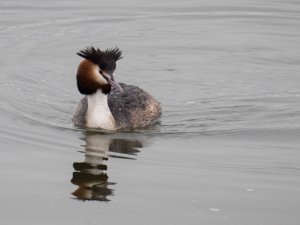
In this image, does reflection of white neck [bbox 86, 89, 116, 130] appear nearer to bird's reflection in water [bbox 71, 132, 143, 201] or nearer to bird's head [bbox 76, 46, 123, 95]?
bird's head [bbox 76, 46, 123, 95]

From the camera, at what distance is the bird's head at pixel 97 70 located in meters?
13.0

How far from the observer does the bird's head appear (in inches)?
512

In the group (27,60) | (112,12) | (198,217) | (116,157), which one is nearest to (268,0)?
(112,12)

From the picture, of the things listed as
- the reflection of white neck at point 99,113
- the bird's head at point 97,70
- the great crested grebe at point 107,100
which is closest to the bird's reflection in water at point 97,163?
the reflection of white neck at point 99,113

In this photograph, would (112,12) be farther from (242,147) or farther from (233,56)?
(242,147)

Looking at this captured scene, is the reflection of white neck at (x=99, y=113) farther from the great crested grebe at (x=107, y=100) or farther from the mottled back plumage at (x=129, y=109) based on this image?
the mottled back plumage at (x=129, y=109)

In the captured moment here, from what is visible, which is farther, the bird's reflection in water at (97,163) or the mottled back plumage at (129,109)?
the mottled back plumage at (129,109)

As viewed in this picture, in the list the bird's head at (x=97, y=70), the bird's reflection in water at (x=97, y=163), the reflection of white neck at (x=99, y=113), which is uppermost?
A: the bird's head at (x=97, y=70)

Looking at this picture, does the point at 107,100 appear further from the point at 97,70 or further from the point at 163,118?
the point at 163,118

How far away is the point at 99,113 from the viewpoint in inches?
527

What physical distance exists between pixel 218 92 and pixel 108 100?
2412 mm

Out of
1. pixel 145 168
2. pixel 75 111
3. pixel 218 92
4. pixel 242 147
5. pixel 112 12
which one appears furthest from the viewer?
pixel 112 12

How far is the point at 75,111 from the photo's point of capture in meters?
14.3

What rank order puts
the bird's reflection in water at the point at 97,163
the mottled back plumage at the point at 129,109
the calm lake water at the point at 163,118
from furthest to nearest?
1. the mottled back plumage at the point at 129,109
2. the bird's reflection in water at the point at 97,163
3. the calm lake water at the point at 163,118
